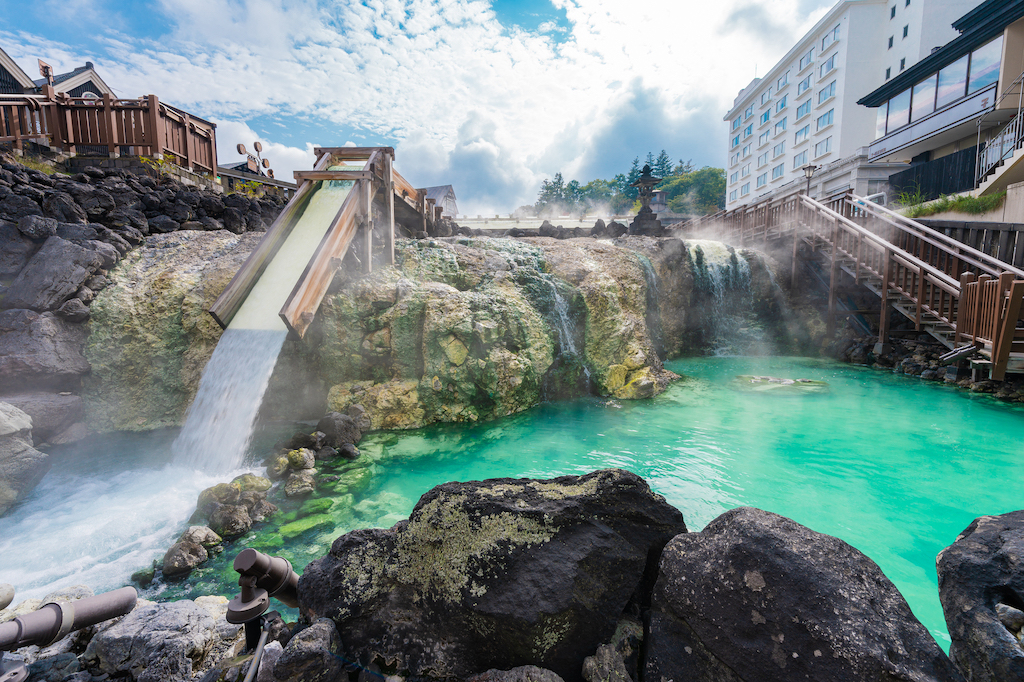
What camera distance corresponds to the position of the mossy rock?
15.1ft

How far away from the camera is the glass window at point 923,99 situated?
17.5 m

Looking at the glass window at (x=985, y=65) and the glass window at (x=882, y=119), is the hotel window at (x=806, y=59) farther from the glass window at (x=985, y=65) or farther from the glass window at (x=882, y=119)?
the glass window at (x=985, y=65)

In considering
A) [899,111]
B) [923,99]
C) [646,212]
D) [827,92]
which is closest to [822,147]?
[827,92]

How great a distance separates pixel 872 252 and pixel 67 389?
17923 millimetres

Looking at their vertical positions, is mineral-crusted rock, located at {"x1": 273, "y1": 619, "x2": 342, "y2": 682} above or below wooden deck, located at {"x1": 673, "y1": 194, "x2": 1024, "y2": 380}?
below

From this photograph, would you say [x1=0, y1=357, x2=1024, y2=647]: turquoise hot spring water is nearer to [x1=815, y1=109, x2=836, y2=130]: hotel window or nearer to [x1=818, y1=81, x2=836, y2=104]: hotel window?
[x1=815, y1=109, x2=836, y2=130]: hotel window

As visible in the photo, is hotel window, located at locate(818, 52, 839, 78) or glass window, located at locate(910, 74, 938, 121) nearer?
glass window, located at locate(910, 74, 938, 121)

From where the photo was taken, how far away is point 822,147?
32.7 metres

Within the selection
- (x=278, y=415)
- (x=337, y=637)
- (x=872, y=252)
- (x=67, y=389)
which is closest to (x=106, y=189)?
(x=67, y=389)

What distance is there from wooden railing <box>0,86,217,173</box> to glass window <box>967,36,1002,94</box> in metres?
25.6

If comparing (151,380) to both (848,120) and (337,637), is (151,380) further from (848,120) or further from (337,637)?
(848,120)

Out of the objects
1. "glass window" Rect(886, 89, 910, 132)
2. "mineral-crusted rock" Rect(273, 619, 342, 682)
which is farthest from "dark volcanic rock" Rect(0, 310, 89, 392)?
"glass window" Rect(886, 89, 910, 132)

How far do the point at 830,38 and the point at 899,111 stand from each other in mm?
18472

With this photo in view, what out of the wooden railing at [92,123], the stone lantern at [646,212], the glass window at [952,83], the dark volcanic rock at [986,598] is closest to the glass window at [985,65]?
the glass window at [952,83]
